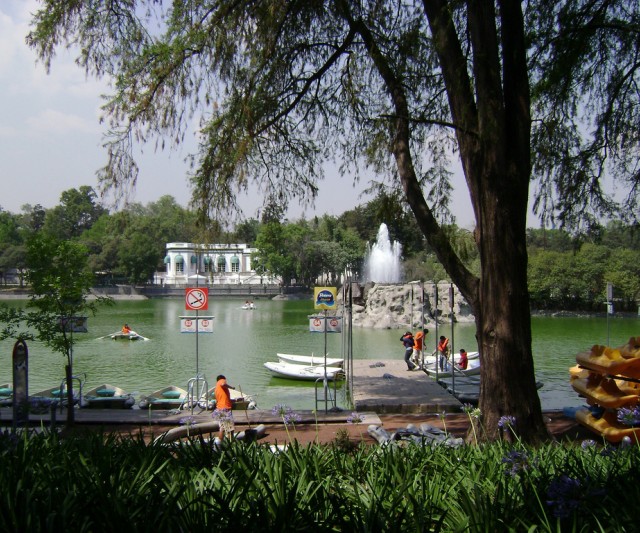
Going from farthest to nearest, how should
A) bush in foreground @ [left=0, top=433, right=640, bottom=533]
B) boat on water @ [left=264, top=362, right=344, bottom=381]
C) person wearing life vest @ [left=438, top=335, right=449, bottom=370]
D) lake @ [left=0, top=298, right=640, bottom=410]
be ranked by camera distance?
1. boat on water @ [left=264, top=362, right=344, bottom=381]
2. lake @ [left=0, top=298, right=640, bottom=410]
3. person wearing life vest @ [left=438, top=335, right=449, bottom=370]
4. bush in foreground @ [left=0, top=433, right=640, bottom=533]

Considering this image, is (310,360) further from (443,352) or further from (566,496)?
(566,496)

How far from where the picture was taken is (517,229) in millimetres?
8391

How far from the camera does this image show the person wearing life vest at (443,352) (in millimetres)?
19391

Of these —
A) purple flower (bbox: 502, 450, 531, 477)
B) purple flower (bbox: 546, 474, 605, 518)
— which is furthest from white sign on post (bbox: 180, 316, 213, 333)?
purple flower (bbox: 546, 474, 605, 518)

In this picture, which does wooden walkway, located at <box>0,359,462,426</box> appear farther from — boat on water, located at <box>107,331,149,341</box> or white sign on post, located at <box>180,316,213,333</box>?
boat on water, located at <box>107,331,149,341</box>

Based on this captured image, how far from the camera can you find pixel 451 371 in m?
19.2

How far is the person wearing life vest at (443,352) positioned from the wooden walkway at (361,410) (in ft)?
3.28

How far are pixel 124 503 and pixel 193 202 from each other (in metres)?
7.92

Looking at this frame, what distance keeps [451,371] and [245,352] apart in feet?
34.6

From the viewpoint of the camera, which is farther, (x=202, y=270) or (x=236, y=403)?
(x=202, y=270)

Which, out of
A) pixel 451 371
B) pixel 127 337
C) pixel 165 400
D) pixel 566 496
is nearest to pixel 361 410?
pixel 165 400

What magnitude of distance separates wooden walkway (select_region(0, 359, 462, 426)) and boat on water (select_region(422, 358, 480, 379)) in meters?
0.50

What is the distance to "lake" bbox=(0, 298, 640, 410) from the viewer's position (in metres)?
19.5

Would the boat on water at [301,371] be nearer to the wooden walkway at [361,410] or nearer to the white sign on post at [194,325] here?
the wooden walkway at [361,410]
